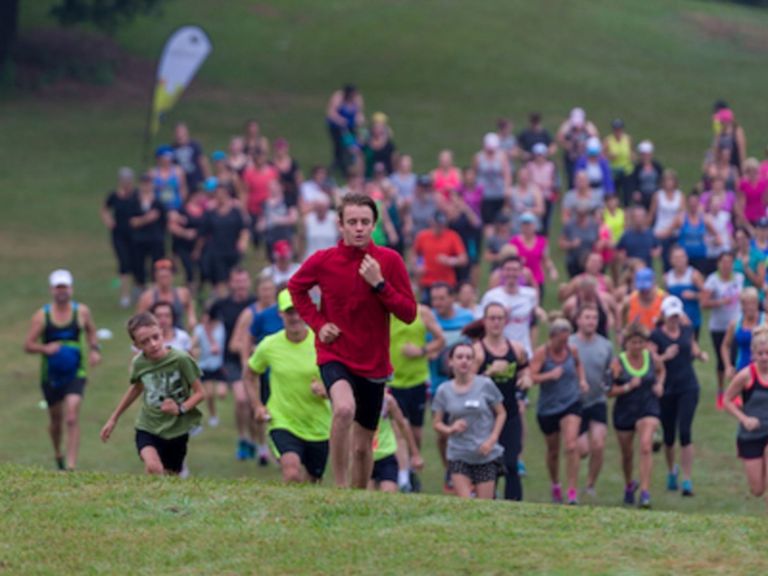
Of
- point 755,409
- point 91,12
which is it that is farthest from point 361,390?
point 91,12

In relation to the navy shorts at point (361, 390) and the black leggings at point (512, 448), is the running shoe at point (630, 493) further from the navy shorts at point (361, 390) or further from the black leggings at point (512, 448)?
the navy shorts at point (361, 390)

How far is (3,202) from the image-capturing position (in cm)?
3400

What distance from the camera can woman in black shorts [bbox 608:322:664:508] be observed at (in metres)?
15.5

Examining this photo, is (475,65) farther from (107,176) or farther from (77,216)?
(77,216)

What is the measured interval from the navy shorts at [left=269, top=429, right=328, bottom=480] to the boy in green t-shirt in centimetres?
89

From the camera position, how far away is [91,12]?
1631 inches

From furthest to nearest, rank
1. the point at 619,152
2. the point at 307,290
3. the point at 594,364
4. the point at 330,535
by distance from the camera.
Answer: the point at 619,152 < the point at 594,364 < the point at 307,290 < the point at 330,535

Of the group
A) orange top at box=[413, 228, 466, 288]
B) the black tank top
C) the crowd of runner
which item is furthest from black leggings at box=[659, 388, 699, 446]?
orange top at box=[413, 228, 466, 288]

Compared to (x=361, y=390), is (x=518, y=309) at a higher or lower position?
higher

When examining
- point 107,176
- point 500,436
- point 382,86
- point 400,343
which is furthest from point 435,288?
point 382,86

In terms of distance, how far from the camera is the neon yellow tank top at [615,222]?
2420 cm

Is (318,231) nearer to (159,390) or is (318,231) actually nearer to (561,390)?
(561,390)

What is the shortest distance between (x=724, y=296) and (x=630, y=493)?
4.46m

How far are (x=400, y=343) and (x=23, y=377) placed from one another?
815cm
